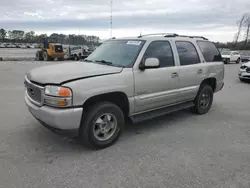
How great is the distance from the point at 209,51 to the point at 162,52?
6.05ft

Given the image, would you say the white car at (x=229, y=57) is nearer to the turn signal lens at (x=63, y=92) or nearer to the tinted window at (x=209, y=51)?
the tinted window at (x=209, y=51)

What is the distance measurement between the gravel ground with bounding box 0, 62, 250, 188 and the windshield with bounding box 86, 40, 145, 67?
143 centimetres

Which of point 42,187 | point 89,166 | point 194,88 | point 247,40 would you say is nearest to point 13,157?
point 42,187

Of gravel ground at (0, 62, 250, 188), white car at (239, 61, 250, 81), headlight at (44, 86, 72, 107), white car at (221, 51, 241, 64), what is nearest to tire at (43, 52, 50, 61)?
white car at (221, 51, 241, 64)

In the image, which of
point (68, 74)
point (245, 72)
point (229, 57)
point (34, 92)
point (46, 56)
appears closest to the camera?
point (68, 74)

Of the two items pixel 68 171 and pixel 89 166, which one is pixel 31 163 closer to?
pixel 68 171

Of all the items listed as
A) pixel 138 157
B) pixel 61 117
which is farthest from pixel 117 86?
pixel 138 157

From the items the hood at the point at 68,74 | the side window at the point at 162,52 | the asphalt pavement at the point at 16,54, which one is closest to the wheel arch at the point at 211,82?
the side window at the point at 162,52

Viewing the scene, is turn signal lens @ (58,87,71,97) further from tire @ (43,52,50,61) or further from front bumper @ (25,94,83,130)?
tire @ (43,52,50,61)

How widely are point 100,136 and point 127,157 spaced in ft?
1.95

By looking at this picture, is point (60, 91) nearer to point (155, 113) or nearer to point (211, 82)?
point (155, 113)

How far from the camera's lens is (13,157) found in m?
3.29

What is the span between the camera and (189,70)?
Answer: 476cm

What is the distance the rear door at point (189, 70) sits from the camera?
4.66 metres
